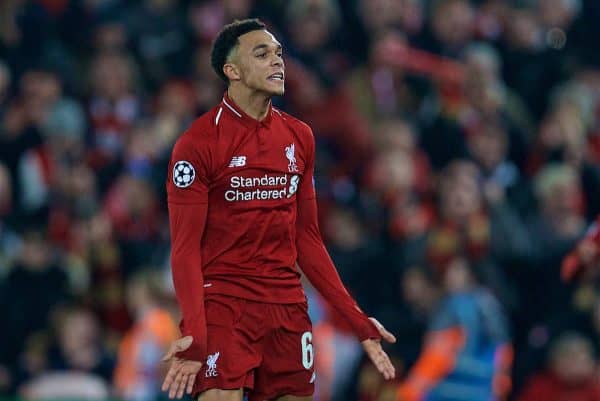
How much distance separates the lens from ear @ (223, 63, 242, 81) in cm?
674

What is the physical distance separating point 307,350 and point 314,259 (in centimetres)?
43

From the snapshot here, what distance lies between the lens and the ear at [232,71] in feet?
22.1

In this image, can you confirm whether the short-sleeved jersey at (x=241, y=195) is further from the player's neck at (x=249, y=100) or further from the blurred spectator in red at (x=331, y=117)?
the blurred spectator in red at (x=331, y=117)

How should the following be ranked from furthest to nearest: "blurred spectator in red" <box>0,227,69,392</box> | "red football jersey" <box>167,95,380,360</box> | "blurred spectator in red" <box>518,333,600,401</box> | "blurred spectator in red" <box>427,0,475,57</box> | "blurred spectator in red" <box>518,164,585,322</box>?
1. "blurred spectator in red" <box>427,0,475,57</box>
2. "blurred spectator in red" <box>0,227,69,392</box>
3. "blurred spectator in red" <box>518,164,585,322</box>
4. "blurred spectator in red" <box>518,333,600,401</box>
5. "red football jersey" <box>167,95,380,360</box>

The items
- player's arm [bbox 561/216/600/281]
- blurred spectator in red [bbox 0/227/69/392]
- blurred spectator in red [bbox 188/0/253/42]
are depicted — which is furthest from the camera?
blurred spectator in red [bbox 188/0/253/42]

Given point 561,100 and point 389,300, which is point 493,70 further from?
point 389,300

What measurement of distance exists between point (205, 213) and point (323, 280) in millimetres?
717

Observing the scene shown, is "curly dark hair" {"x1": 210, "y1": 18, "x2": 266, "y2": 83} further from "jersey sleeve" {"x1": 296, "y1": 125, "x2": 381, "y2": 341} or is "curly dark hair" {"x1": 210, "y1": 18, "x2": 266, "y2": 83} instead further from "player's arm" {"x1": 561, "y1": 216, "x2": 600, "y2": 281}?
"player's arm" {"x1": 561, "y1": 216, "x2": 600, "y2": 281}

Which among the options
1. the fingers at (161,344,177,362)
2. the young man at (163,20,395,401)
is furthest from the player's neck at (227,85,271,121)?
the fingers at (161,344,177,362)

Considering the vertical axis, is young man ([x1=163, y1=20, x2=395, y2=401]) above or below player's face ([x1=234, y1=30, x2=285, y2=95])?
below

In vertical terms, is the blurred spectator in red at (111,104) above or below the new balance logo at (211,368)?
above

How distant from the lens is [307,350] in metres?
6.79

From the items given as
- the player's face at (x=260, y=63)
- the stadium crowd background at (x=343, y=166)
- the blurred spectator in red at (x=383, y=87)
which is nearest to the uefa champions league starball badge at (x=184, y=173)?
the player's face at (x=260, y=63)

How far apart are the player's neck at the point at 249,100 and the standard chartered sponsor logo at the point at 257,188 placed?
0.95 feet
